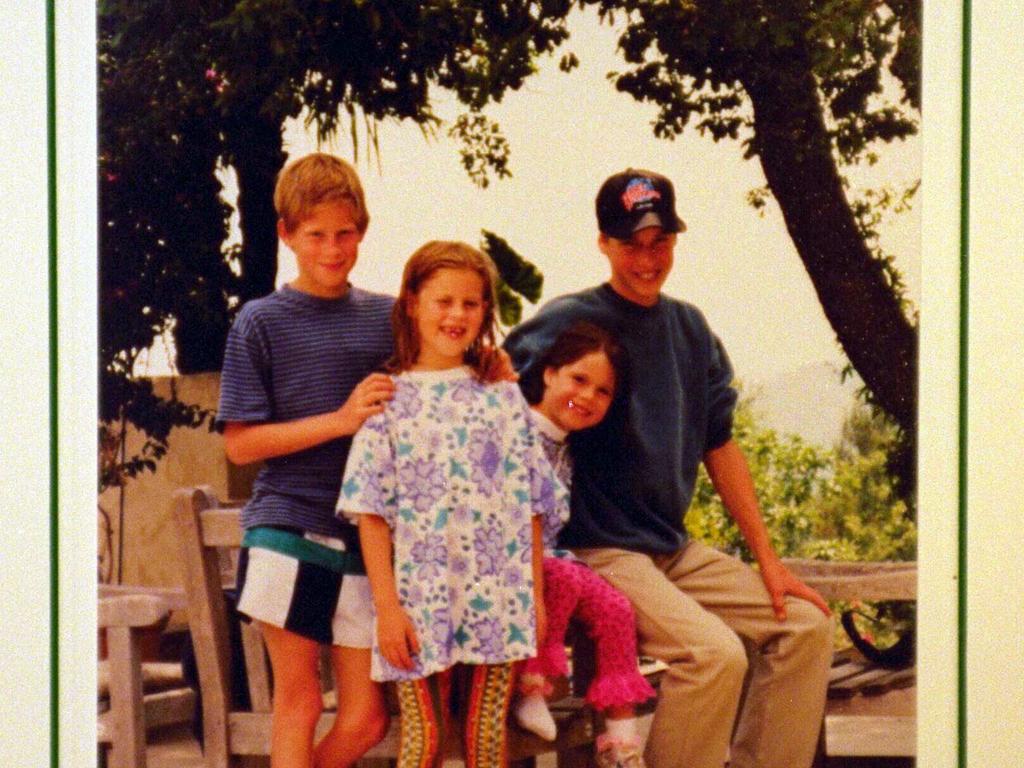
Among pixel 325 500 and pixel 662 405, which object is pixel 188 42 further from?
pixel 662 405

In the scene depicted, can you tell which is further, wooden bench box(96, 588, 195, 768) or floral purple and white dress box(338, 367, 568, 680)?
wooden bench box(96, 588, 195, 768)

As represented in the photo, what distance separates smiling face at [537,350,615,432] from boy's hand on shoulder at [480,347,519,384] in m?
0.05

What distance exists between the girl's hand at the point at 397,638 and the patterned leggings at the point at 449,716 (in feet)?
0.09

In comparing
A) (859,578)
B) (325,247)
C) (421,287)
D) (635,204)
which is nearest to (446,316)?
(421,287)

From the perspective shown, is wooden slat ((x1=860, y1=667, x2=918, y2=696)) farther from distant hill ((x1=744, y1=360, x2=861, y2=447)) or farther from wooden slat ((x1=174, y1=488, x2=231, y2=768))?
wooden slat ((x1=174, y1=488, x2=231, y2=768))

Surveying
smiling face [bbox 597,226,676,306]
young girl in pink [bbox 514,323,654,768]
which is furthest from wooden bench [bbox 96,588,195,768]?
smiling face [bbox 597,226,676,306]

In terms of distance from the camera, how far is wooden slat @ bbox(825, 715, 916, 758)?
1848mm

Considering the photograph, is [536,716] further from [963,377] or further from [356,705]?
[963,377]

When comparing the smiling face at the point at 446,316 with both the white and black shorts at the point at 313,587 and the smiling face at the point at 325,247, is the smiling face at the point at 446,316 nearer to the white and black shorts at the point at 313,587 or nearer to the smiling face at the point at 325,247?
the smiling face at the point at 325,247

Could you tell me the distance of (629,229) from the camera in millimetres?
1841

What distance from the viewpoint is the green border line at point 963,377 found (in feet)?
5.99

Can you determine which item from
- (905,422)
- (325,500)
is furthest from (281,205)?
(905,422)

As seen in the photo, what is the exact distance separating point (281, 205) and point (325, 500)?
14.4 inches

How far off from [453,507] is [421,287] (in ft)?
0.87
